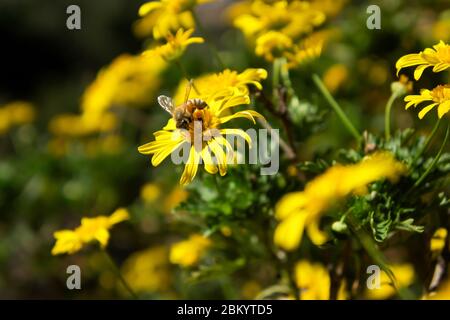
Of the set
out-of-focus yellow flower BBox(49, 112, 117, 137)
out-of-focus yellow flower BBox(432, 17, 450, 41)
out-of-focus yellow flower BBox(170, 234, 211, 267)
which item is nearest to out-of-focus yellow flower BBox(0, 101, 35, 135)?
out-of-focus yellow flower BBox(49, 112, 117, 137)

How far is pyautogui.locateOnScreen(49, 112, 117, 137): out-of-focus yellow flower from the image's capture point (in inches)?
89.2

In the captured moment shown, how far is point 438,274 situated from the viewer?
1031 millimetres

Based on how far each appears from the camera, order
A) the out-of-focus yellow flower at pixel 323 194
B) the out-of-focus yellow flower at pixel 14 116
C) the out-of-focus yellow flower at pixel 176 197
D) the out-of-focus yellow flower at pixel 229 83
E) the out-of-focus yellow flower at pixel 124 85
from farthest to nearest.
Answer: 1. the out-of-focus yellow flower at pixel 14 116
2. the out-of-focus yellow flower at pixel 124 85
3. the out-of-focus yellow flower at pixel 176 197
4. the out-of-focus yellow flower at pixel 229 83
5. the out-of-focus yellow flower at pixel 323 194

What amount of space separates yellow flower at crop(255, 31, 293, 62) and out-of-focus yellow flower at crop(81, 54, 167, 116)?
82 cm

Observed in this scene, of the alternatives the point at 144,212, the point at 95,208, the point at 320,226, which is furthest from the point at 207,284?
the point at 320,226

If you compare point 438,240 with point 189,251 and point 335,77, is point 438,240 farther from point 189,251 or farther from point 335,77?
point 335,77

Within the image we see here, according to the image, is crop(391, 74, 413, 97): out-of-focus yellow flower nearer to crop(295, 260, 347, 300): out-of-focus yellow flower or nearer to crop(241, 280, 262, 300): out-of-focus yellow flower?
crop(295, 260, 347, 300): out-of-focus yellow flower

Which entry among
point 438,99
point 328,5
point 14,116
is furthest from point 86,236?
point 14,116

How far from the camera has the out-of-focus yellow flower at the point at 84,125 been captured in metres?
2.27

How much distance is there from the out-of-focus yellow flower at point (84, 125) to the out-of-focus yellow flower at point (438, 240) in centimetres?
143

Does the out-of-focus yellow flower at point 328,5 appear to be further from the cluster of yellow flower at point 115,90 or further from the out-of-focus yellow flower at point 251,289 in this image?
the out-of-focus yellow flower at point 251,289

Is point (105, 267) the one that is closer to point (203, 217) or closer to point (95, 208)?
point (95, 208)

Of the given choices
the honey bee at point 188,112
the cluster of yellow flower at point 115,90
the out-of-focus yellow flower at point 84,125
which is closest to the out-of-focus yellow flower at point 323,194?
the honey bee at point 188,112
